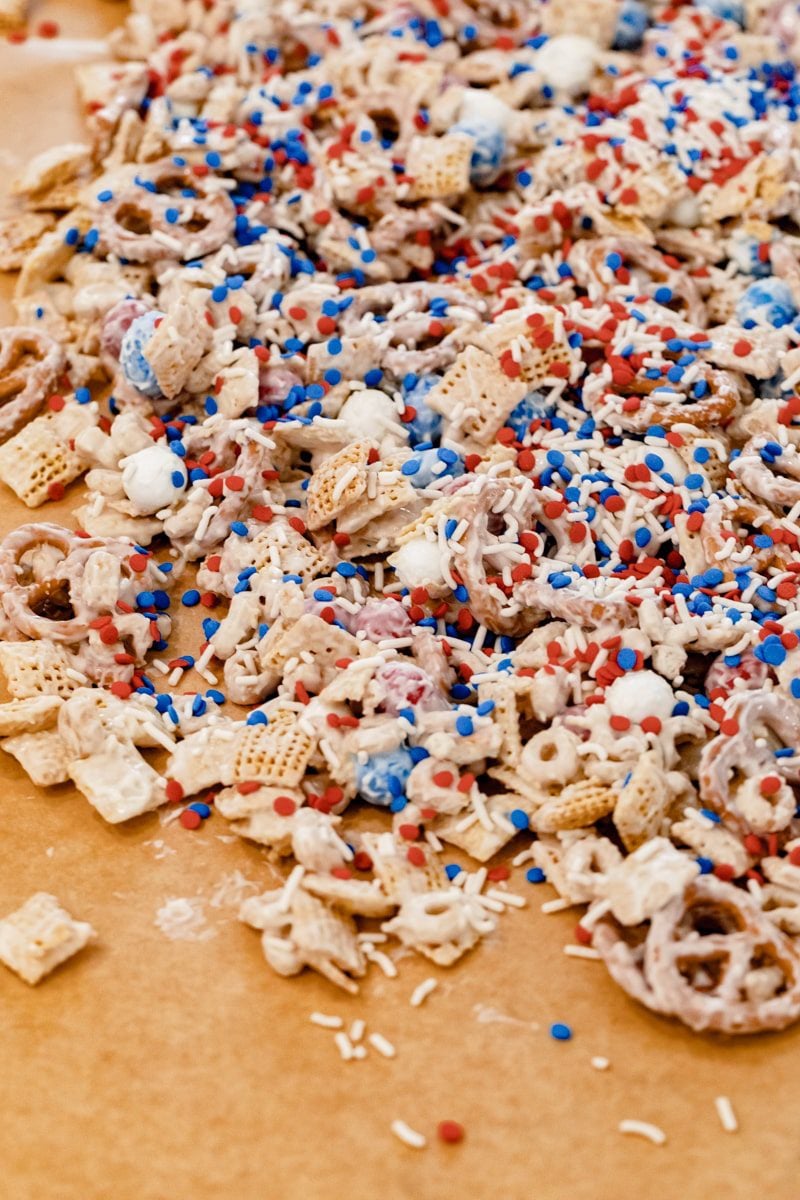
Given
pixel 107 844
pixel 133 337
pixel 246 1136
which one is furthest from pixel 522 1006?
pixel 133 337

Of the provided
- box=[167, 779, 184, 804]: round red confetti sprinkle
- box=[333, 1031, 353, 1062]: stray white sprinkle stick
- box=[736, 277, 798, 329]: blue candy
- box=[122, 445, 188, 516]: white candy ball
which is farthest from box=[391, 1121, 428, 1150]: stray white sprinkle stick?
box=[736, 277, 798, 329]: blue candy

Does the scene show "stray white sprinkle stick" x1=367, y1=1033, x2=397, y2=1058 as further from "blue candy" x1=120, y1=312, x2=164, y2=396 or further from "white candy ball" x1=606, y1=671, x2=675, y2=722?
"blue candy" x1=120, y1=312, x2=164, y2=396

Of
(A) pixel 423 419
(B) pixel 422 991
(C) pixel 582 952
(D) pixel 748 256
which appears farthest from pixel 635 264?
(B) pixel 422 991

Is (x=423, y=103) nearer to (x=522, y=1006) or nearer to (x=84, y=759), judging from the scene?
(x=84, y=759)

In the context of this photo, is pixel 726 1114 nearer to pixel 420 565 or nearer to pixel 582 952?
pixel 582 952

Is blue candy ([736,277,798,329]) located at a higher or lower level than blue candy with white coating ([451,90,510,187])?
lower
